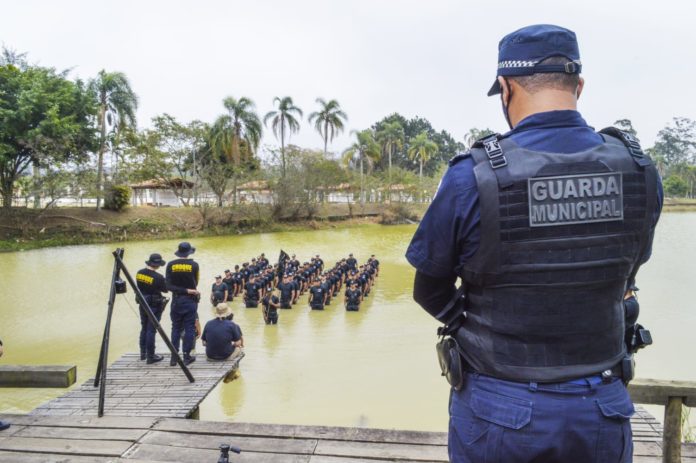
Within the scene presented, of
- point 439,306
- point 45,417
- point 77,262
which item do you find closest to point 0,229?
point 77,262

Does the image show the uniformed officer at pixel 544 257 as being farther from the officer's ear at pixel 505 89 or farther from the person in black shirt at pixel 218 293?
the person in black shirt at pixel 218 293

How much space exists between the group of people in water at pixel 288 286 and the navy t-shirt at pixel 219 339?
4.36m

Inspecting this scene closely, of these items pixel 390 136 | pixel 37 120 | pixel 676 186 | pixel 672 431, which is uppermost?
pixel 390 136

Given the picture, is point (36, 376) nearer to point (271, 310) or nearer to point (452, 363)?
point (452, 363)

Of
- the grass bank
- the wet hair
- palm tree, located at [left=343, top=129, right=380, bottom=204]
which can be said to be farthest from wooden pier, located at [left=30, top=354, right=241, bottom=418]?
palm tree, located at [left=343, top=129, right=380, bottom=204]

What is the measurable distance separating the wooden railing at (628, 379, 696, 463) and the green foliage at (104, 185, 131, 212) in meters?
31.9

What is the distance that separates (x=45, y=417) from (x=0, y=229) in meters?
26.7

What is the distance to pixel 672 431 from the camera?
250cm

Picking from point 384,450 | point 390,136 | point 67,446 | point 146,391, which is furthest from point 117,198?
point 384,450

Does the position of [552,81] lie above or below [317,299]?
above

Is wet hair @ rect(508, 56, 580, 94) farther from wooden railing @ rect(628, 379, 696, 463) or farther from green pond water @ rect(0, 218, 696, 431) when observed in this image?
green pond water @ rect(0, 218, 696, 431)

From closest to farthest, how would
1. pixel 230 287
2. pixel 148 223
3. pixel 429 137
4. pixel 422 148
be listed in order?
1. pixel 230 287
2. pixel 148 223
3. pixel 422 148
4. pixel 429 137

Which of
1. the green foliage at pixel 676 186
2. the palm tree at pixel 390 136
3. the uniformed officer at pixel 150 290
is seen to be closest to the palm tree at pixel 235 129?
the palm tree at pixel 390 136

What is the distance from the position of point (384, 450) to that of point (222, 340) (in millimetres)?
3921
